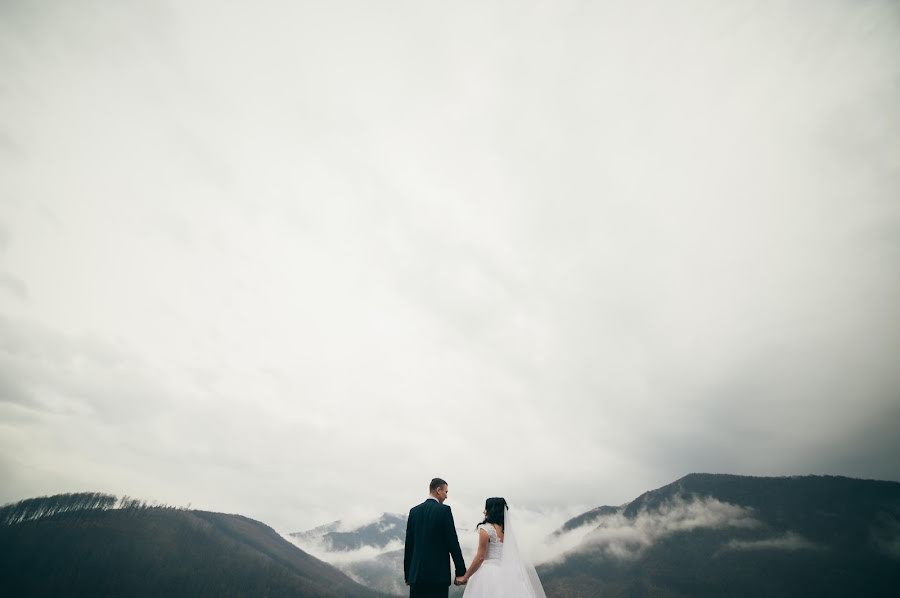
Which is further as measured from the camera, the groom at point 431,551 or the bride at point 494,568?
the bride at point 494,568

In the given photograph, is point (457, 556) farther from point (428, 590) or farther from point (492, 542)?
point (492, 542)

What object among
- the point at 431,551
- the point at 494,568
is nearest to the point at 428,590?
the point at 431,551

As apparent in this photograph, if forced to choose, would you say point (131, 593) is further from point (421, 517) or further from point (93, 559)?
point (421, 517)

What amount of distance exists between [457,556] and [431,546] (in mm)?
594

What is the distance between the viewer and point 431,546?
7395 mm

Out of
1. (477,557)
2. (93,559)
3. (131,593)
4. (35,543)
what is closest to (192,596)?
(131,593)

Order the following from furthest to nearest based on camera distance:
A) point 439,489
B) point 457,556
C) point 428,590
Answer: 1. point 439,489
2. point 457,556
3. point 428,590

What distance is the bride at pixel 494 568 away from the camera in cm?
797

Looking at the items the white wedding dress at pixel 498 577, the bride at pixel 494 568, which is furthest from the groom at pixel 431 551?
the white wedding dress at pixel 498 577

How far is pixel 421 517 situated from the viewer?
7629mm

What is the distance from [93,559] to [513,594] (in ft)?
920

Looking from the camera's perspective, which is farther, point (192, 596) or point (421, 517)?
point (192, 596)

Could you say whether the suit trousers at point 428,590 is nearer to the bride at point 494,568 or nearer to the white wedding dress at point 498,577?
the bride at point 494,568

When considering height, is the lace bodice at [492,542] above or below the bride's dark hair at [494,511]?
below
